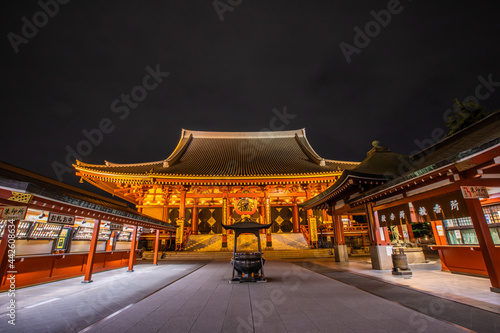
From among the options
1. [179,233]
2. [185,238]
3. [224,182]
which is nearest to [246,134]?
[224,182]

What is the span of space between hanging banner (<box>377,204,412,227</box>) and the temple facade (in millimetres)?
7893

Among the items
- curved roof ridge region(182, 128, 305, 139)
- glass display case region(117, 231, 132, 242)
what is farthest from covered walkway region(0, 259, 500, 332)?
curved roof ridge region(182, 128, 305, 139)

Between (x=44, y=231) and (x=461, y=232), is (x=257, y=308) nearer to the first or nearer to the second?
(x=44, y=231)

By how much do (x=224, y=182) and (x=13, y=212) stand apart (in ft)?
42.7

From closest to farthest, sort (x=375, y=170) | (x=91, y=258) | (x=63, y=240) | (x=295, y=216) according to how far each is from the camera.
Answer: (x=91, y=258) < (x=63, y=240) < (x=375, y=170) < (x=295, y=216)

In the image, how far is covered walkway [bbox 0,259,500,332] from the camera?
3.46m

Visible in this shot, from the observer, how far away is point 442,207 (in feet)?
21.1

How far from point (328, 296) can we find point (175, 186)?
15.1 metres

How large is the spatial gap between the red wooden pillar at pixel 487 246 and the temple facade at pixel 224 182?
453 inches

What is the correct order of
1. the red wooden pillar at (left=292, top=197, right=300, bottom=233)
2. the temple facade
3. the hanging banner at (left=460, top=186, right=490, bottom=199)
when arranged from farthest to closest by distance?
the red wooden pillar at (left=292, top=197, right=300, bottom=233) → the temple facade → the hanging banner at (left=460, top=186, right=490, bottom=199)

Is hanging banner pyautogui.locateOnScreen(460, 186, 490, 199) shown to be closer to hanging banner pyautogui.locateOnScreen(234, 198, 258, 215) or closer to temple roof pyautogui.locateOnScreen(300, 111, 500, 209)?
temple roof pyautogui.locateOnScreen(300, 111, 500, 209)

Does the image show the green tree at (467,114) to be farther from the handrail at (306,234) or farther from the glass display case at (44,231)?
the glass display case at (44,231)

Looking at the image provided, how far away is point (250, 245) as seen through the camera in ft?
57.2

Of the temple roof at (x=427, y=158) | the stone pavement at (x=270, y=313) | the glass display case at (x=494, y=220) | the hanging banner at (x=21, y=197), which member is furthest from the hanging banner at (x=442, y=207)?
the hanging banner at (x=21, y=197)
